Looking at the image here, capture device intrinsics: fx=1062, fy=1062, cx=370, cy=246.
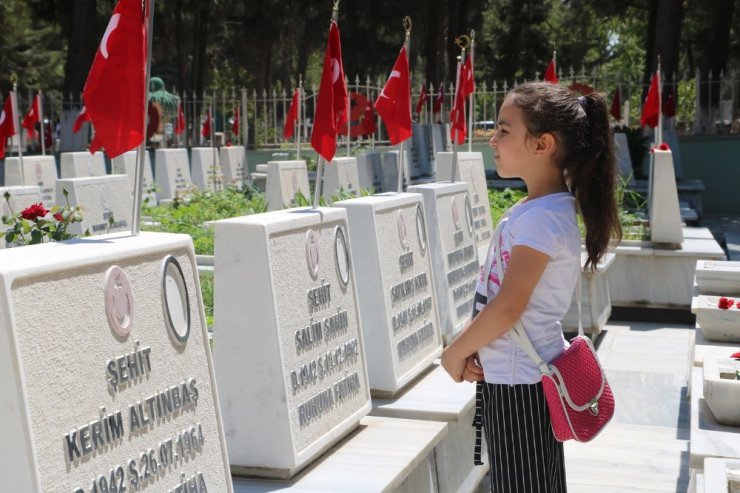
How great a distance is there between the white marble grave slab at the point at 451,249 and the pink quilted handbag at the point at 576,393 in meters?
3.25

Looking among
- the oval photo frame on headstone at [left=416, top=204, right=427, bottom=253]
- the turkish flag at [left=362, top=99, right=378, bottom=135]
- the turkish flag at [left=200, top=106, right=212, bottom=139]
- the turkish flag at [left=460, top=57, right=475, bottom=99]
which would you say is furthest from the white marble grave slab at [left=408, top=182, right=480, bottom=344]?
the turkish flag at [left=200, top=106, right=212, bottom=139]

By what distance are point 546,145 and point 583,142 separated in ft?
0.38

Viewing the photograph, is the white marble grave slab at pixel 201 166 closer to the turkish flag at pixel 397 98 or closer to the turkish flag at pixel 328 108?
the turkish flag at pixel 397 98

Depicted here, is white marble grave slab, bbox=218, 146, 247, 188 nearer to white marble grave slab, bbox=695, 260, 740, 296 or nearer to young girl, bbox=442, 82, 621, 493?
white marble grave slab, bbox=695, 260, 740, 296

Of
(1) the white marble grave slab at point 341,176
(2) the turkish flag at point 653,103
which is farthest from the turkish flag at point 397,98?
(1) the white marble grave slab at point 341,176

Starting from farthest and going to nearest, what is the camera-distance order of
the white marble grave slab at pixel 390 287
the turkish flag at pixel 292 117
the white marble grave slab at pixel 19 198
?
the turkish flag at pixel 292 117 → the white marble grave slab at pixel 19 198 → the white marble grave slab at pixel 390 287

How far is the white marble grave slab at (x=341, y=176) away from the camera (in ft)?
51.5

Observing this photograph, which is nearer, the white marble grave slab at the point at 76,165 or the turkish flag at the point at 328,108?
the turkish flag at the point at 328,108

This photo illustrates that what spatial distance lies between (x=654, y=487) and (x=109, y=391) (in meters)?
3.94

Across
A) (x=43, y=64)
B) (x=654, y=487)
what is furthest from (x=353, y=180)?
(x=43, y=64)

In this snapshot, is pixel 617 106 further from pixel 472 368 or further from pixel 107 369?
pixel 107 369

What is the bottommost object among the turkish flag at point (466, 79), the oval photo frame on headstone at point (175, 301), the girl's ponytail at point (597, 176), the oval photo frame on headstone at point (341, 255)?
the oval photo frame on headstone at point (341, 255)

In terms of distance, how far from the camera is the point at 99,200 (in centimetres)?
1083

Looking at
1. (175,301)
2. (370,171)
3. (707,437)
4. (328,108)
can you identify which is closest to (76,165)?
(370,171)
